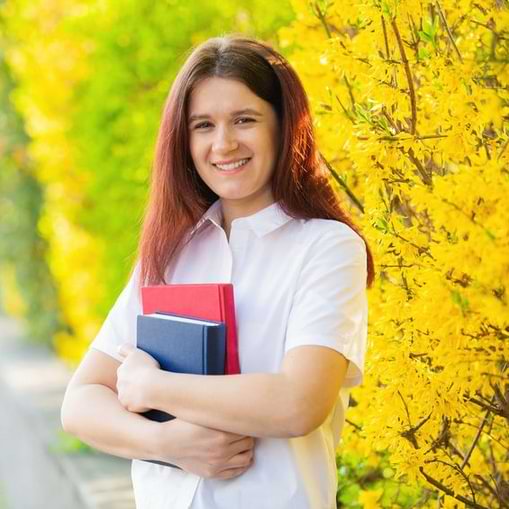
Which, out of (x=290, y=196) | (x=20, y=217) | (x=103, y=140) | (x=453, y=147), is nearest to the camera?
(x=453, y=147)

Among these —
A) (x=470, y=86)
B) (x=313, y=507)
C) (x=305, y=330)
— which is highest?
(x=470, y=86)

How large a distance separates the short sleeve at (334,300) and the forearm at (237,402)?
9cm

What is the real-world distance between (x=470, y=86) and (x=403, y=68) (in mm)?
281

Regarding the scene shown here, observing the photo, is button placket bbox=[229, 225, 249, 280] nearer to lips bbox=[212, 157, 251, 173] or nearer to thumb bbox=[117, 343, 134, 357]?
lips bbox=[212, 157, 251, 173]

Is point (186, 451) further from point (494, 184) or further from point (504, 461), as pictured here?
point (504, 461)

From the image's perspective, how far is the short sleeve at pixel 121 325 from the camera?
2.07 meters

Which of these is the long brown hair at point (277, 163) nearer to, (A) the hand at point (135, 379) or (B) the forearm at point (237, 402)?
(A) the hand at point (135, 379)

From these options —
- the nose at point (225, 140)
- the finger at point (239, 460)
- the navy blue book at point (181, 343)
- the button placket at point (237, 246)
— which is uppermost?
the nose at point (225, 140)

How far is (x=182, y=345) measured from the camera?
73.4 inches

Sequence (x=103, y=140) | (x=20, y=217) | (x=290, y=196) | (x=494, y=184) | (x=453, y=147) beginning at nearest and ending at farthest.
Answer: (x=494, y=184), (x=453, y=147), (x=290, y=196), (x=103, y=140), (x=20, y=217)

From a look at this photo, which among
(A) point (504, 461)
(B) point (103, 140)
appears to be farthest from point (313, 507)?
(B) point (103, 140)

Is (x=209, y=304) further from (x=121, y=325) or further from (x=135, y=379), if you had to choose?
(x=121, y=325)

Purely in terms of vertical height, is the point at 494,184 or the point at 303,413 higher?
the point at 494,184

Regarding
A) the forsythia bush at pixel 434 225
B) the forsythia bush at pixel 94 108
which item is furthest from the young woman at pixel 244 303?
the forsythia bush at pixel 94 108
